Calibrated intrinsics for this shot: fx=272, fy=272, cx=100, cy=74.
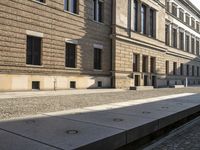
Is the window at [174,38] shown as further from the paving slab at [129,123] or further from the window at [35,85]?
the paving slab at [129,123]

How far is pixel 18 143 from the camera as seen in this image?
4.26 metres

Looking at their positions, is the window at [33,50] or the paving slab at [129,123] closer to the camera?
the paving slab at [129,123]

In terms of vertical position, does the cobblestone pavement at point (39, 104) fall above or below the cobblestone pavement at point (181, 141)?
above

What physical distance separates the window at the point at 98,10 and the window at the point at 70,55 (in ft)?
14.1

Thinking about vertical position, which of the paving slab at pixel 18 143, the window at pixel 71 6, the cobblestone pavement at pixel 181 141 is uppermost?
the window at pixel 71 6

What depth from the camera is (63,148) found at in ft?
13.2

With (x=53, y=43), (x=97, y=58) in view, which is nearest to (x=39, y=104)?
(x=53, y=43)

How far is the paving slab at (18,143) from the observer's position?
403 cm

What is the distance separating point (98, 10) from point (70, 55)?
228 inches

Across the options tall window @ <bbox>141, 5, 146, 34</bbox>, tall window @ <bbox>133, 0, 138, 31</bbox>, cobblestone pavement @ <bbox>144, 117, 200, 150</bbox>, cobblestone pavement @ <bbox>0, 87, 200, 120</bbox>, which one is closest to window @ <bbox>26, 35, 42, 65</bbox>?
cobblestone pavement @ <bbox>0, 87, 200, 120</bbox>

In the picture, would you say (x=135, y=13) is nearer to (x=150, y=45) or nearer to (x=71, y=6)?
(x=150, y=45)

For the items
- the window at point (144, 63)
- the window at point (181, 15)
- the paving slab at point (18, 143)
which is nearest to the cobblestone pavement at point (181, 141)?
the paving slab at point (18, 143)

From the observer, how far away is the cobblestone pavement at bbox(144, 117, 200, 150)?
5590 millimetres

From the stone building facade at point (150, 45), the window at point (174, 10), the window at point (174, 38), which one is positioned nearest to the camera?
the stone building facade at point (150, 45)
